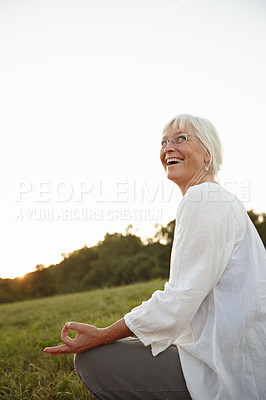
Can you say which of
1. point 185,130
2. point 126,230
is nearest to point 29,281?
point 126,230

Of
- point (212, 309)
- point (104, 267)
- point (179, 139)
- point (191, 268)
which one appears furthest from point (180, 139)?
point (104, 267)

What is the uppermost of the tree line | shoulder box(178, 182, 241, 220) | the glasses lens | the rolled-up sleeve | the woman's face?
the glasses lens

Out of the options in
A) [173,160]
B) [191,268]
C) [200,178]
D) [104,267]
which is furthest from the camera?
[104,267]

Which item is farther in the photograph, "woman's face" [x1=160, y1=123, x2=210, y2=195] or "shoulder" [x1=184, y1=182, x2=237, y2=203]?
"woman's face" [x1=160, y1=123, x2=210, y2=195]

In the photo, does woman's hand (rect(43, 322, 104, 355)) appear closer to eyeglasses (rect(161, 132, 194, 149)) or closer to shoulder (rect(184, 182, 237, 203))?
shoulder (rect(184, 182, 237, 203))

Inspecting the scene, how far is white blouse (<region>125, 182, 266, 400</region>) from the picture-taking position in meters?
1.56

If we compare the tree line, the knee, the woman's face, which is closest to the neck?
the woman's face

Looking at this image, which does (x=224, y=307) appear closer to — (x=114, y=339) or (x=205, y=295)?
(x=205, y=295)

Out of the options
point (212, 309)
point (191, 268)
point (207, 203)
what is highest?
point (207, 203)

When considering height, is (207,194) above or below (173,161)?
below

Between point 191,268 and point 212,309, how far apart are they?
0.25 metres

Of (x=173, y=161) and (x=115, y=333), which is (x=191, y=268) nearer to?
(x=115, y=333)

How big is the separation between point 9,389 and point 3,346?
1.87 metres

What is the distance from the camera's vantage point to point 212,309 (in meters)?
1.63
